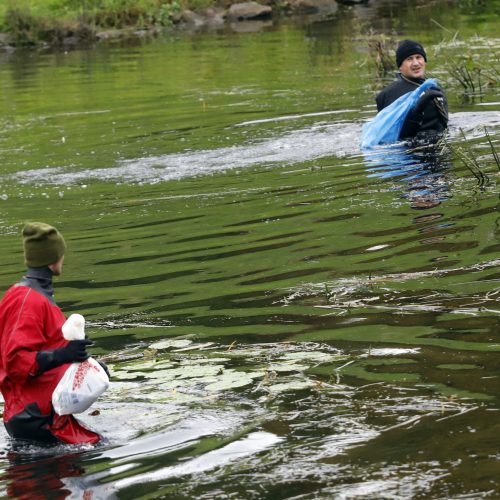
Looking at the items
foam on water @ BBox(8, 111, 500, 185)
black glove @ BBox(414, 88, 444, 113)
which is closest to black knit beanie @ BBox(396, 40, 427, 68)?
black glove @ BBox(414, 88, 444, 113)

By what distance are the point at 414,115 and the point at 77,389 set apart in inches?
376

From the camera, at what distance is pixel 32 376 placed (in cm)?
624

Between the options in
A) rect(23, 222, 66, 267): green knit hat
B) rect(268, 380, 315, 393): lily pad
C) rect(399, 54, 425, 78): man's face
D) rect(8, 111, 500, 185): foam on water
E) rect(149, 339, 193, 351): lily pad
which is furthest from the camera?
rect(8, 111, 500, 185): foam on water

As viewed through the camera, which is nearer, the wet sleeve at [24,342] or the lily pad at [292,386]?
the wet sleeve at [24,342]

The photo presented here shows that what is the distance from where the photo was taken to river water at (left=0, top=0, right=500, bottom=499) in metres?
5.85

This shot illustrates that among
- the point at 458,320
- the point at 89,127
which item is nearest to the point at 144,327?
the point at 458,320

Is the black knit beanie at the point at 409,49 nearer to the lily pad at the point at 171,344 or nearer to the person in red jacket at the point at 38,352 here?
the lily pad at the point at 171,344

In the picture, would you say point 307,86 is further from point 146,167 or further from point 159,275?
point 159,275

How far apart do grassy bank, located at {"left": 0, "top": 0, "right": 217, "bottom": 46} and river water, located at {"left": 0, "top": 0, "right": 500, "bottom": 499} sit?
21.5 meters

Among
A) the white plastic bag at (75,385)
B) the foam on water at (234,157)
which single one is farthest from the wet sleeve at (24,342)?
the foam on water at (234,157)

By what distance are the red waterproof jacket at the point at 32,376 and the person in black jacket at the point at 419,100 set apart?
9.04 metres

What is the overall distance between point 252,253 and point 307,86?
1303 centimetres

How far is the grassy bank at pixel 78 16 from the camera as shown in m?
42.0

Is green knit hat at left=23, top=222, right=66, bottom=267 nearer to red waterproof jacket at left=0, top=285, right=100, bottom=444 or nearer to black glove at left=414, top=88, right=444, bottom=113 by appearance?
red waterproof jacket at left=0, top=285, right=100, bottom=444
